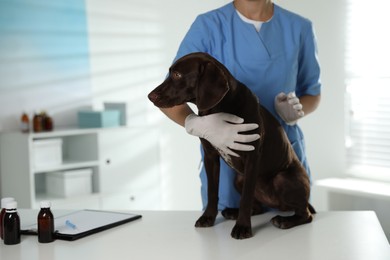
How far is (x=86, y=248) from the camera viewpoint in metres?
1.63

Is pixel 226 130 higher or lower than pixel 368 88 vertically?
lower

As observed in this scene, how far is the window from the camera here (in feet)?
12.3

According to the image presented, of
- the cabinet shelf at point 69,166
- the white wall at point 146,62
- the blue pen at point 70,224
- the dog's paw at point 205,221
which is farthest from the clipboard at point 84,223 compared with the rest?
the white wall at point 146,62

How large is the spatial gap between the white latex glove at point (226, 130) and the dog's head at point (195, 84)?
3.0 inches

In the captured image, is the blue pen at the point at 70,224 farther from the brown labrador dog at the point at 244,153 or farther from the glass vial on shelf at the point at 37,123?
the glass vial on shelf at the point at 37,123

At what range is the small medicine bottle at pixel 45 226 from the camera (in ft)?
5.53

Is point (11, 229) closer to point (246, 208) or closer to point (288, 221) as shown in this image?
point (246, 208)

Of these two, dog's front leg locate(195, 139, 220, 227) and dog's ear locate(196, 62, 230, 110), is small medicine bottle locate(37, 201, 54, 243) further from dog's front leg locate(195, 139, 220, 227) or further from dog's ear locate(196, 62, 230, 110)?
dog's ear locate(196, 62, 230, 110)

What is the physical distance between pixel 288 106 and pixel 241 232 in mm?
528

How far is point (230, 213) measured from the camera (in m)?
1.90

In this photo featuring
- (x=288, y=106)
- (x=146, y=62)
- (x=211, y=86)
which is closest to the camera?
(x=211, y=86)

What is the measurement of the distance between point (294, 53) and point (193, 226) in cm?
74

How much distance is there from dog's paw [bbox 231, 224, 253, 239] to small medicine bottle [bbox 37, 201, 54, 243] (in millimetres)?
524

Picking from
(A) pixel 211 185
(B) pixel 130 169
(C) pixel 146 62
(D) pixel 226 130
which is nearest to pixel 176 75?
(D) pixel 226 130
